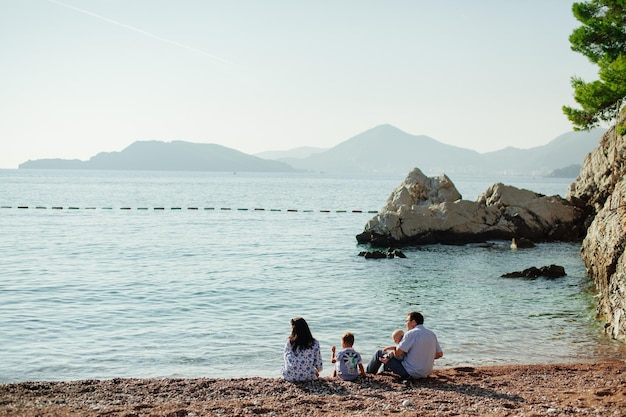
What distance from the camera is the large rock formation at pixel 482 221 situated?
152 feet

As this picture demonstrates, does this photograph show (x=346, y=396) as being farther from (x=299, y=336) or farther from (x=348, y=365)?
(x=299, y=336)

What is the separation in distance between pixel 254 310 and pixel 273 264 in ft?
46.2

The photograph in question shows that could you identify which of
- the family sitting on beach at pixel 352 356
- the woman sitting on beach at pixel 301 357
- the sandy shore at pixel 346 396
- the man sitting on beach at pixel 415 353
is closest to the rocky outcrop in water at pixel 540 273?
the sandy shore at pixel 346 396

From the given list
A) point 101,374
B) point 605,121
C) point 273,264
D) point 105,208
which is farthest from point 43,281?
point 105,208

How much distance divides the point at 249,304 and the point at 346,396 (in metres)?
12.8

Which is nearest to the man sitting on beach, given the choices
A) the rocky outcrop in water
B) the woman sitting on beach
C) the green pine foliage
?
the woman sitting on beach

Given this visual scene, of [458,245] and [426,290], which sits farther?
[458,245]

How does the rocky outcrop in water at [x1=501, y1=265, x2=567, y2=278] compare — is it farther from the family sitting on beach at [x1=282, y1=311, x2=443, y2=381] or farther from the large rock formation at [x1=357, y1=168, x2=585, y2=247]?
the family sitting on beach at [x1=282, y1=311, x2=443, y2=381]

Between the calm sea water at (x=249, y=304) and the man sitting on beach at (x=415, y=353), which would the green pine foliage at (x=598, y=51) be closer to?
the calm sea water at (x=249, y=304)

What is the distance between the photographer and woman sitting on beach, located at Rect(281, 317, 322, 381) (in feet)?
43.4

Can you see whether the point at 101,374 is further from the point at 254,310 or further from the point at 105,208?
the point at 105,208

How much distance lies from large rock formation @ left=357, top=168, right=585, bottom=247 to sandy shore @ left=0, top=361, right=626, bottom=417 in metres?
31.7

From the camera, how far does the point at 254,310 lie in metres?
23.4

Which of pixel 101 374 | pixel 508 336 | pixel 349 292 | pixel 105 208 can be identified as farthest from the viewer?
pixel 105 208
